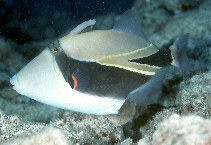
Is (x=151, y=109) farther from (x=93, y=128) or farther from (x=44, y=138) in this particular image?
(x=44, y=138)

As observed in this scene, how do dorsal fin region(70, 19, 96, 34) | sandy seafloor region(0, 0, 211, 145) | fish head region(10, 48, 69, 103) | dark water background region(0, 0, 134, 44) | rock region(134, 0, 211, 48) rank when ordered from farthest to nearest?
dark water background region(0, 0, 134, 44), rock region(134, 0, 211, 48), dorsal fin region(70, 19, 96, 34), fish head region(10, 48, 69, 103), sandy seafloor region(0, 0, 211, 145)

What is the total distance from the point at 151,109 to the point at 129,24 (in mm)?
1151

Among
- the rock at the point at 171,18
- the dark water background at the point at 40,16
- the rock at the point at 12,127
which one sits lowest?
the dark water background at the point at 40,16

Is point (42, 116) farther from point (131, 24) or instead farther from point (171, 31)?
point (171, 31)

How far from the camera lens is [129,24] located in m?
2.20

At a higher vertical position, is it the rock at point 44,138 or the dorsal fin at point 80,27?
the dorsal fin at point 80,27

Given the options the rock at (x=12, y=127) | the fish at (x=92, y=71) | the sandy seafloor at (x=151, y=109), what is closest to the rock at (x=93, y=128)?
the sandy seafloor at (x=151, y=109)

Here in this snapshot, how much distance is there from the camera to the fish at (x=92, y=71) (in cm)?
194

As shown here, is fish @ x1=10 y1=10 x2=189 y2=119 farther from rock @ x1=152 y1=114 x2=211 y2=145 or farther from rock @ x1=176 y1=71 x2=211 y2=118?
rock @ x1=152 y1=114 x2=211 y2=145

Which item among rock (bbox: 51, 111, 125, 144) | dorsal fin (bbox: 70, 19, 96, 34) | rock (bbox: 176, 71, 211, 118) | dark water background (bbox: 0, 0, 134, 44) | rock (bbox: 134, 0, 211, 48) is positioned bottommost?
dark water background (bbox: 0, 0, 134, 44)

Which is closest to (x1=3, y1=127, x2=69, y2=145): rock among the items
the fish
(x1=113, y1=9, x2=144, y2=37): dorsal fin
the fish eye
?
the fish

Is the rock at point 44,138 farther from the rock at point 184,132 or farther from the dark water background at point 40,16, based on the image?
the dark water background at point 40,16

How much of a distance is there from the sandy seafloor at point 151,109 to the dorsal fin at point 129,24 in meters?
0.67

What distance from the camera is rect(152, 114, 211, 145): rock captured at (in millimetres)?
1364
